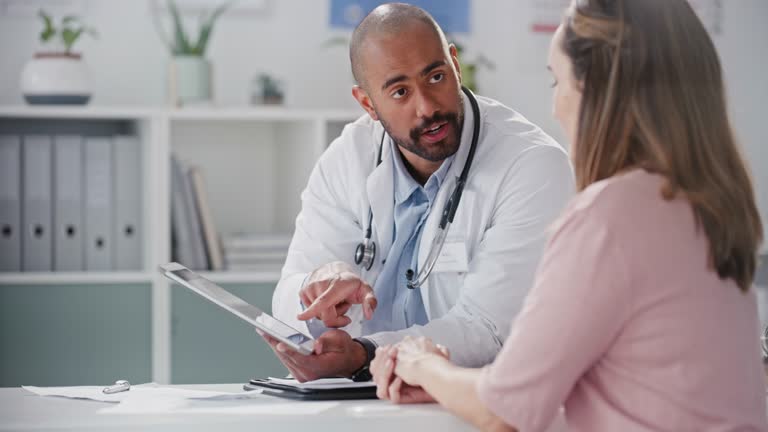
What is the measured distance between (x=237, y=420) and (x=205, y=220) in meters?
1.98

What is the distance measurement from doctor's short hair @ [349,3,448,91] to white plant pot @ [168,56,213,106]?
1.25 m

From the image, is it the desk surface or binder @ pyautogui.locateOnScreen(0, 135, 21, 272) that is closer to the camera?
the desk surface

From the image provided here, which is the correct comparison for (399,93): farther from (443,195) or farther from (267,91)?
(267,91)

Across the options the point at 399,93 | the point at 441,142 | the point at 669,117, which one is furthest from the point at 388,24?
the point at 669,117

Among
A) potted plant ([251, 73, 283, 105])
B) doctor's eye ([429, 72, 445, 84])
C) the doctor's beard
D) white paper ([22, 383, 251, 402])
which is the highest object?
potted plant ([251, 73, 283, 105])

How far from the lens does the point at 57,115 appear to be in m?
3.15

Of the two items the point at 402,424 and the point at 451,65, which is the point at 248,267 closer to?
the point at 451,65

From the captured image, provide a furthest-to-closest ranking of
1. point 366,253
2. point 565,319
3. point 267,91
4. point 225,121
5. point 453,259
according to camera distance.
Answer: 1. point 225,121
2. point 267,91
3. point 366,253
4. point 453,259
5. point 565,319

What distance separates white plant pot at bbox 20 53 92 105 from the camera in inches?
123

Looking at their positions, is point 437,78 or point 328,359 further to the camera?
point 437,78

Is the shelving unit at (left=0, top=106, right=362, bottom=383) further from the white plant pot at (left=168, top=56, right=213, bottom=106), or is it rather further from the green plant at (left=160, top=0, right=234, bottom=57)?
the green plant at (left=160, top=0, right=234, bottom=57)

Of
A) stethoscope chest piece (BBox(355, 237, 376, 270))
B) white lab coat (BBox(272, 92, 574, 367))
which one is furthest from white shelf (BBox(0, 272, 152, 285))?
stethoscope chest piece (BBox(355, 237, 376, 270))

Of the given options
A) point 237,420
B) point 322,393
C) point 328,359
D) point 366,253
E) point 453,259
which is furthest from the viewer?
point 366,253

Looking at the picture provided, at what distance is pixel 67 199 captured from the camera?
315 centimetres
